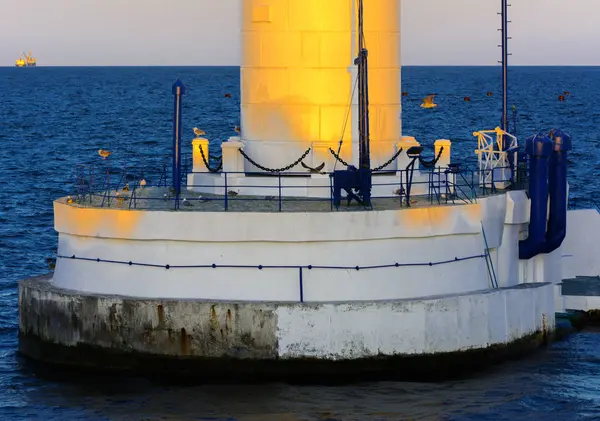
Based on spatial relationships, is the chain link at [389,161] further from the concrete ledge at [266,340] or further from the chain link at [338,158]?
the concrete ledge at [266,340]

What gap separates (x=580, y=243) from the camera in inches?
1275

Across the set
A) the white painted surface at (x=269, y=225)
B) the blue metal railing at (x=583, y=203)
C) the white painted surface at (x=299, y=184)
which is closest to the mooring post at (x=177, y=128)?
the white painted surface at (x=299, y=184)

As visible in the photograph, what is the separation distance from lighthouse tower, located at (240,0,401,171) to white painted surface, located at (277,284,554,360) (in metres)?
4.46

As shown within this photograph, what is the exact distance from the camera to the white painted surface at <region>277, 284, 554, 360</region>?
82.3ft

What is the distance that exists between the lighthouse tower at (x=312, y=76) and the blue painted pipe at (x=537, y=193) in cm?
284

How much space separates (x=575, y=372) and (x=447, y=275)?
2.89m

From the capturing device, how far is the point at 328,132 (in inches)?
1135

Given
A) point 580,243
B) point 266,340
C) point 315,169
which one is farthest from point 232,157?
point 580,243

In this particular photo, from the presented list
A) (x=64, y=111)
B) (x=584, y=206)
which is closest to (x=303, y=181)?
(x=584, y=206)

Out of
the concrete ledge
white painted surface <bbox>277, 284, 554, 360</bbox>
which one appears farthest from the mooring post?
white painted surface <bbox>277, 284, 554, 360</bbox>

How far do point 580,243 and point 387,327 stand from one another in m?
8.45

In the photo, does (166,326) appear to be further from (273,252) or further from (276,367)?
(273,252)

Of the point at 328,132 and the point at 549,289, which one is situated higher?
the point at 328,132

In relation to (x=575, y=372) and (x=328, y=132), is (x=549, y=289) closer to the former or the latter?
(x=575, y=372)
